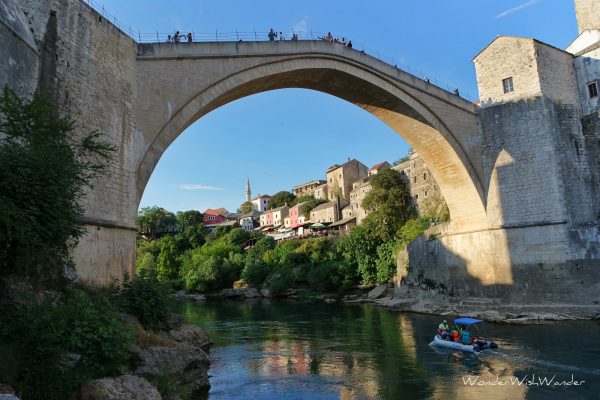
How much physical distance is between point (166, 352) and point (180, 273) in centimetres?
3723

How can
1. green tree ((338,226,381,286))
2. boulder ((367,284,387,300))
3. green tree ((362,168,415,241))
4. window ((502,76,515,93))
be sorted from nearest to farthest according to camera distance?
window ((502,76,515,93)), boulder ((367,284,387,300)), green tree ((338,226,381,286)), green tree ((362,168,415,241))

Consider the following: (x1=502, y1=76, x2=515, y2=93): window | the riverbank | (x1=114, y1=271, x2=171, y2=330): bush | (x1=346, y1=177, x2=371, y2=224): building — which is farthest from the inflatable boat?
(x1=346, y1=177, x2=371, y2=224): building

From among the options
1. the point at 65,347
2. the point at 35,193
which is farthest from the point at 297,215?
the point at 65,347

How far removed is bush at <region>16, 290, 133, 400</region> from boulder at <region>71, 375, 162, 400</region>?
0.18 metres

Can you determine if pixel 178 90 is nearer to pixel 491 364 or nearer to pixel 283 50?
pixel 283 50

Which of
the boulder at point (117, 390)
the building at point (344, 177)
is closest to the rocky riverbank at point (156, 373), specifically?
the boulder at point (117, 390)

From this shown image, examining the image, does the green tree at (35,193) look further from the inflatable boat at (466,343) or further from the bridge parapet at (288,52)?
the inflatable boat at (466,343)

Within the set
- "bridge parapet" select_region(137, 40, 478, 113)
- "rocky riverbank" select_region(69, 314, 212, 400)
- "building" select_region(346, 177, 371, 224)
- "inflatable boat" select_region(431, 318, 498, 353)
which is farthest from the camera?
"building" select_region(346, 177, 371, 224)

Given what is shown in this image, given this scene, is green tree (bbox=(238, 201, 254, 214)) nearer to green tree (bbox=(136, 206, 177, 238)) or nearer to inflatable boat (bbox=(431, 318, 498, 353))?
green tree (bbox=(136, 206, 177, 238))

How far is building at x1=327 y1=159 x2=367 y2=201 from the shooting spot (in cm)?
→ 5181

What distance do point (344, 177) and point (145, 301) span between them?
44414 mm

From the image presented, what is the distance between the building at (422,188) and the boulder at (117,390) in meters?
24.4

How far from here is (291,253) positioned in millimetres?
32625

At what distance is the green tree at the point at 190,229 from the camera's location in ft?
174
